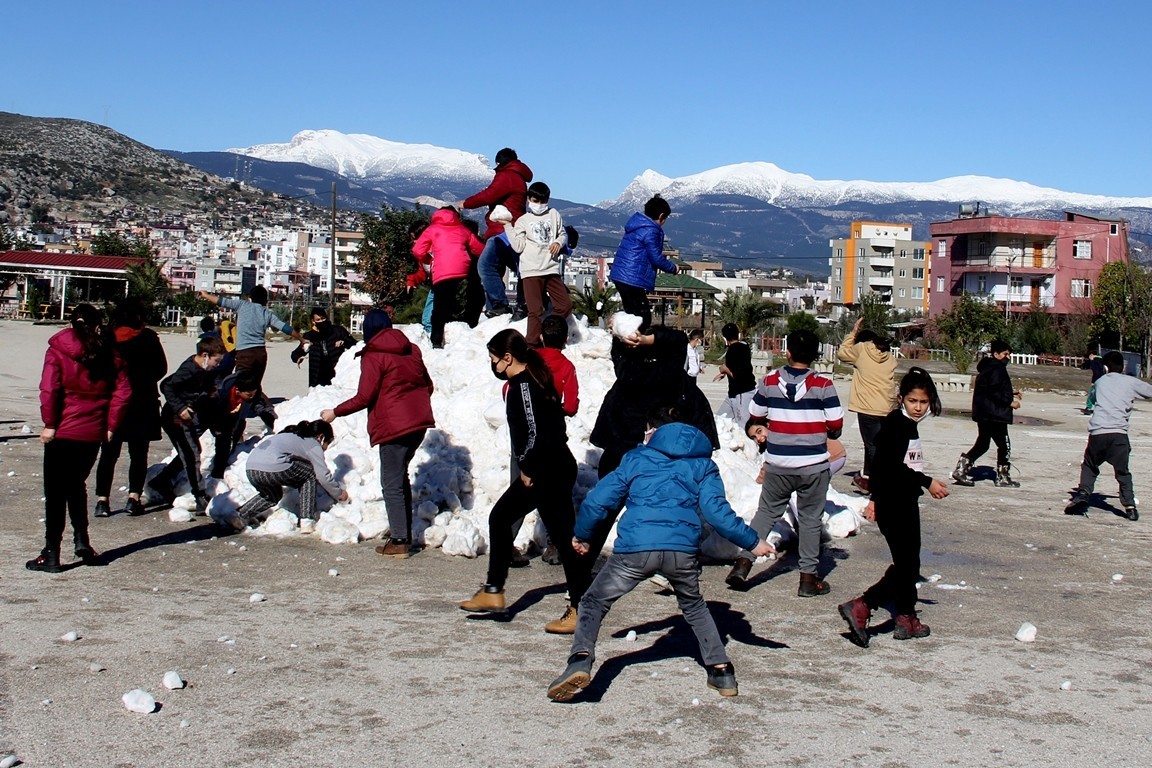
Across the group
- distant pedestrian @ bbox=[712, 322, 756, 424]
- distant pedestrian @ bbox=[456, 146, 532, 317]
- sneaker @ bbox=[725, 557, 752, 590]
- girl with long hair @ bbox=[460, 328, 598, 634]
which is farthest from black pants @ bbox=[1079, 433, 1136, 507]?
girl with long hair @ bbox=[460, 328, 598, 634]

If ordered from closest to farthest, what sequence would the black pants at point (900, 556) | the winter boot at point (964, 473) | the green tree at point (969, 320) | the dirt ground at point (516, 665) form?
1. the dirt ground at point (516, 665)
2. the black pants at point (900, 556)
3. the winter boot at point (964, 473)
4. the green tree at point (969, 320)

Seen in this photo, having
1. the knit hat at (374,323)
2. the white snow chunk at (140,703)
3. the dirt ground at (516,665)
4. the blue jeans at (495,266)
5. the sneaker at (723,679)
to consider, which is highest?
the blue jeans at (495,266)

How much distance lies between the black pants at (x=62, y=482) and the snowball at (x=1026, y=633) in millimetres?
5937

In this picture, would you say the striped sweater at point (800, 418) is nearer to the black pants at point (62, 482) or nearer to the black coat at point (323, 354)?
the black pants at point (62, 482)

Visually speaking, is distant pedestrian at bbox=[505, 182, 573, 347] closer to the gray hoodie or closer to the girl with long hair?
the girl with long hair

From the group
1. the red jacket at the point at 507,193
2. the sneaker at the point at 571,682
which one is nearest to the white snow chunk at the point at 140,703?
the sneaker at the point at 571,682

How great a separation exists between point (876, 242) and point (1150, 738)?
508 feet

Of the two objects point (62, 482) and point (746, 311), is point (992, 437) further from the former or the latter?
point (746, 311)

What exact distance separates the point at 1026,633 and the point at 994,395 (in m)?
6.88

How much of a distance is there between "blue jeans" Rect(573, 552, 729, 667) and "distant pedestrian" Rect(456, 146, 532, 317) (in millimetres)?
6834

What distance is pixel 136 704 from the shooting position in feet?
16.7

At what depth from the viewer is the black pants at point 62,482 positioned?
25.0ft

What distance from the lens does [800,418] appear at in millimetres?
7551

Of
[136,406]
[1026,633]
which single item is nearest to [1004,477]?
[1026,633]
